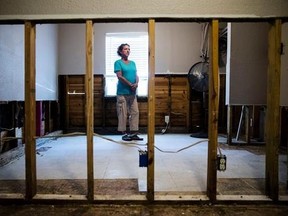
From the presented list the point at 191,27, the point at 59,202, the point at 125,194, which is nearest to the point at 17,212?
the point at 59,202

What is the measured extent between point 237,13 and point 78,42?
14.2 feet

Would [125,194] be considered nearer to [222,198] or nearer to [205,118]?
[222,198]

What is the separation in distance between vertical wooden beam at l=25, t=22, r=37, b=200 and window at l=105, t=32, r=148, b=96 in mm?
3715

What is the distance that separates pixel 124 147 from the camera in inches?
148

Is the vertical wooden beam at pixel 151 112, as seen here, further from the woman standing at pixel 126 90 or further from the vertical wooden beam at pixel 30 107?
the woman standing at pixel 126 90

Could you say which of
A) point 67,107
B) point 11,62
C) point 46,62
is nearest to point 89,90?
point 11,62

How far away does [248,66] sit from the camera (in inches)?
157

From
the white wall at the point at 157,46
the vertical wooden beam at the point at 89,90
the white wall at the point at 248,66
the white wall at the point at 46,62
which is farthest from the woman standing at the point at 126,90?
the vertical wooden beam at the point at 89,90

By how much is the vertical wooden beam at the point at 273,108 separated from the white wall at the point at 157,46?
378cm

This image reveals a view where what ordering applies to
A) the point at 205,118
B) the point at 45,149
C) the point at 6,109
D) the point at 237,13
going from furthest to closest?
1. the point at 205,118
2. the point at 45,149
3. the point at 6,109
4. the point at 237,13

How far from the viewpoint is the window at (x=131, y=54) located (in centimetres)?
555

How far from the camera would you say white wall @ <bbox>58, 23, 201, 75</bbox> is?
18.1 feet

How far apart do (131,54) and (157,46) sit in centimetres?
56

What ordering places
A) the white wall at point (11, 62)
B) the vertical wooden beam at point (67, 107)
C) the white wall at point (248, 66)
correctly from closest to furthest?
the white wall at point (11, 62) < the white wall at point (248, 66) < the vertical wooden beam at point (67, 107)
